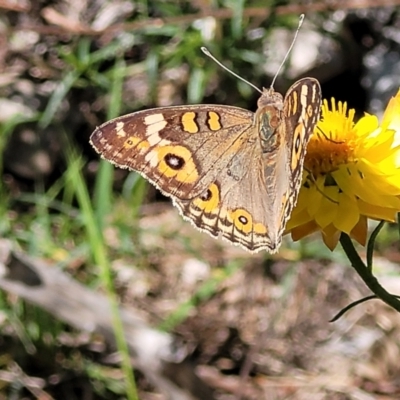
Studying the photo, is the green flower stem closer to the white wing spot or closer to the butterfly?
the butterfly

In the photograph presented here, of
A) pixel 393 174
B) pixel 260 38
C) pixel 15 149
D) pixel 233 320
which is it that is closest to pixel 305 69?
pixel 260 38

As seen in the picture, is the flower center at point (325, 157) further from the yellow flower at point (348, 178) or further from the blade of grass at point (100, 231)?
the blade of grass at point (100, 231)

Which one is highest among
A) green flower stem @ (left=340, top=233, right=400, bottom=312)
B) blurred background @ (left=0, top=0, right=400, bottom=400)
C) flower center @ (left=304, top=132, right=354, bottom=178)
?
flower center @ (left=304, top=132, right=354, bottom=178)

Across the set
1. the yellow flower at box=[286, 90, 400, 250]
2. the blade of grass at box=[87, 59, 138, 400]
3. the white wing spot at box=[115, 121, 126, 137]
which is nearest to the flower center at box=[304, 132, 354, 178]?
the yellow flower at box=[286, 90, 400, 250]

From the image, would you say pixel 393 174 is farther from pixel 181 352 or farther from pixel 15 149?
pixel 15 149

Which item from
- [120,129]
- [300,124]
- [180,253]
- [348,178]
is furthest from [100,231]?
[300,124]

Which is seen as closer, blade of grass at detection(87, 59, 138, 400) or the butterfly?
the butterfly

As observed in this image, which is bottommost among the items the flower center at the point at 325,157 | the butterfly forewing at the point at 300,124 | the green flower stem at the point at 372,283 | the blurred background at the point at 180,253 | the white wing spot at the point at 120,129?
the blurred background at the point at 180,253

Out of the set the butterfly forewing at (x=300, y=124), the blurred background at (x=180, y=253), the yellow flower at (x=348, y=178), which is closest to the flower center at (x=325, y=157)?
the yellow flower at (x=348, y=178)

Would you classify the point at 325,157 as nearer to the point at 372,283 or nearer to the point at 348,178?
the point at 348,178
